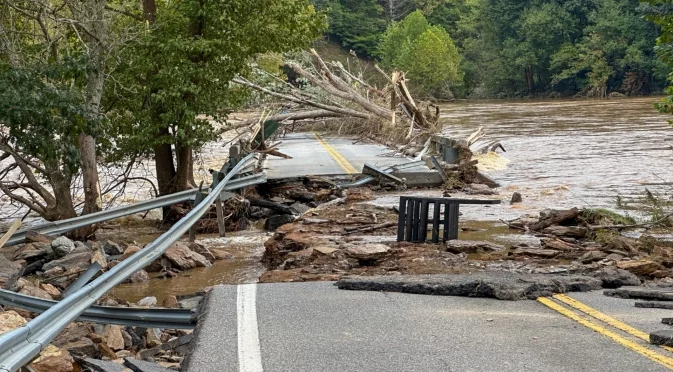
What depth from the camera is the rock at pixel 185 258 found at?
14.0m

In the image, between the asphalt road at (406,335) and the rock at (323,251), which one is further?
the rock at (323,251)

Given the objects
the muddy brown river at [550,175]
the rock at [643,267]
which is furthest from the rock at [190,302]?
the rock at [643,267]

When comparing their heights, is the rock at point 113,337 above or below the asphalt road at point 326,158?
above

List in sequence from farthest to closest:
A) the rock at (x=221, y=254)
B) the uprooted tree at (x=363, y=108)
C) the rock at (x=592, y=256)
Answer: the uprooted tree at (x=363, y=108) < the rock at (x=221, y=254) < the rock at (x=592, y=256)

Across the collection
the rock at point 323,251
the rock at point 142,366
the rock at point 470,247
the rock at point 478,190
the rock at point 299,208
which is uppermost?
the rock at point 142,366

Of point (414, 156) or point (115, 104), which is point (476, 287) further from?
point (414, 156)

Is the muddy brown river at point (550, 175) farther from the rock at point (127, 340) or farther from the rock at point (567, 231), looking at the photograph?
the rock at point (127, 340)

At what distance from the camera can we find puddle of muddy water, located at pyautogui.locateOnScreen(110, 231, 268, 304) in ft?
41.1

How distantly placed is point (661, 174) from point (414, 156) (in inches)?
273

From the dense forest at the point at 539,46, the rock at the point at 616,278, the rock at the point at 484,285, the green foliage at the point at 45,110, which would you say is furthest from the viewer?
the dense forest at the point at 539,46

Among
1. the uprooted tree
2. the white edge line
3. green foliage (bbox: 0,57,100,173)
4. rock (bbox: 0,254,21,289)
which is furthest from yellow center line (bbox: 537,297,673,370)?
the uprooted tree

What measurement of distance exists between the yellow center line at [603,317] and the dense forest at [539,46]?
269 feet

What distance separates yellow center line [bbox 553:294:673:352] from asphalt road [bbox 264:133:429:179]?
13.2 metres

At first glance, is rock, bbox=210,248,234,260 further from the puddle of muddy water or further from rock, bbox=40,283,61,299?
rock, bbox=40,283,61,299
